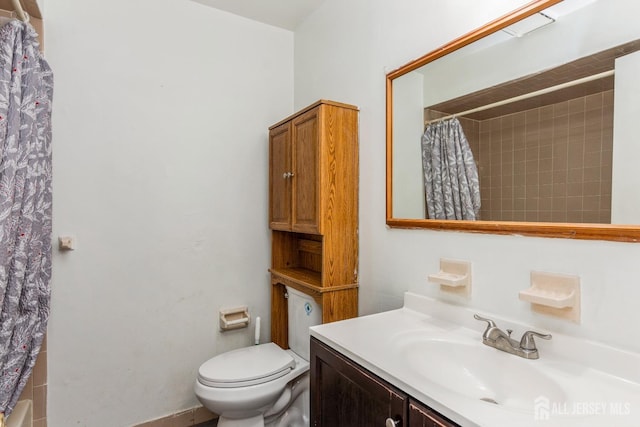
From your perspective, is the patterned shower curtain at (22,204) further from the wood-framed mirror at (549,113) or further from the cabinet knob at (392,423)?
the wood-framed mirror at (549,113)

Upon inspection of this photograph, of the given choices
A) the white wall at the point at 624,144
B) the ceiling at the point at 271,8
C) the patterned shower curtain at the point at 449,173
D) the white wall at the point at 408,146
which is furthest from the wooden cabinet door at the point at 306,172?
the white wall at the point at 624,144

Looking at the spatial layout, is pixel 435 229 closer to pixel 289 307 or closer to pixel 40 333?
pixel 289 307

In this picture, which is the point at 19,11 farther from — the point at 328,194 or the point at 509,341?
the point at 509,341

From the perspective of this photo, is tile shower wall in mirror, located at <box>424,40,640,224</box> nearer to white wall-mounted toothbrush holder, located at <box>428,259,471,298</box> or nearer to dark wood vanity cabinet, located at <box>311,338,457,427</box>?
white wall-mounted toothbrush holder, located at <box>428,259,471,298</box>

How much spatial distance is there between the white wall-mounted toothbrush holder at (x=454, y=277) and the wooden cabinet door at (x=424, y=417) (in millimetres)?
503

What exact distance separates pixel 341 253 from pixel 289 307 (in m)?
0.58

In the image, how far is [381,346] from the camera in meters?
1.05

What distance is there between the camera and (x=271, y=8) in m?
2.04

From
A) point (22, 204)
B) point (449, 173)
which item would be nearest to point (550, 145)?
point (449, 173)

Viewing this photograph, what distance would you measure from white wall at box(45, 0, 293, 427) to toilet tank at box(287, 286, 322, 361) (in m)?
0.28

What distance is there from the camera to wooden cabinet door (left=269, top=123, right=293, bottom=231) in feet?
6.26

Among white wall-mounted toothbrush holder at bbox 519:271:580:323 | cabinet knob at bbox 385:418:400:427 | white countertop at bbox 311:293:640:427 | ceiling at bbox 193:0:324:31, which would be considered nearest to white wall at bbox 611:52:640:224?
white wall-mounted toothbrush holder at bbox 519:271:580:323

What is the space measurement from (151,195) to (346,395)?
1.44 metres

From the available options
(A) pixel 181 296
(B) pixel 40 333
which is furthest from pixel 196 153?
(B) pixel 40 333
